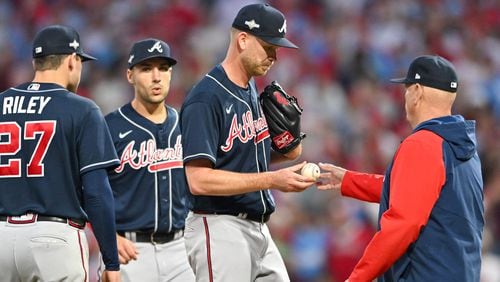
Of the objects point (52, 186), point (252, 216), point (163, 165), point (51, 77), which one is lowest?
point (252, 216)

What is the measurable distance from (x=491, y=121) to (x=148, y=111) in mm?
5147

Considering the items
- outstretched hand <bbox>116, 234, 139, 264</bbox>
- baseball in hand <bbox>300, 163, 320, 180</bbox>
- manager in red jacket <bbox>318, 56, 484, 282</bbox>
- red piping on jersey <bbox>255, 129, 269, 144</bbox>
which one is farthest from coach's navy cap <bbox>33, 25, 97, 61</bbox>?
manager in red jacket <bbox>318, 56, 484, 282</bbox>

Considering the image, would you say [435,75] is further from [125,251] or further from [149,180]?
[125,251]

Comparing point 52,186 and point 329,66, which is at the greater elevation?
point 52,186

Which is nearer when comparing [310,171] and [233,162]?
[310,171]

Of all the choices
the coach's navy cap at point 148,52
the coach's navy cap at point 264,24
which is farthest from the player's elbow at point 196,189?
the coach's navy cap at point 148,52

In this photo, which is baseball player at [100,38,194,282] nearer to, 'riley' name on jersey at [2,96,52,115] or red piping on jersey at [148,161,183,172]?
red piping on jersey at [148,161,183,172]

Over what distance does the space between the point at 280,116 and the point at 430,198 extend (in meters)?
1.16

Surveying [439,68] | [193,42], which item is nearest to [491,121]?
[193,42]

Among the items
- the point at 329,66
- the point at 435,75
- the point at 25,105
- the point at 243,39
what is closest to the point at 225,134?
the point at 243,39

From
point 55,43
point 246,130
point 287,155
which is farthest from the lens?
point 287,155

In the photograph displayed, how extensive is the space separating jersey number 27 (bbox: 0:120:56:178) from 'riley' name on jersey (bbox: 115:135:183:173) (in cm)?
93

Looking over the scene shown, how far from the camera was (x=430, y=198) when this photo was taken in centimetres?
415

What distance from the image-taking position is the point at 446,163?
422 cm
